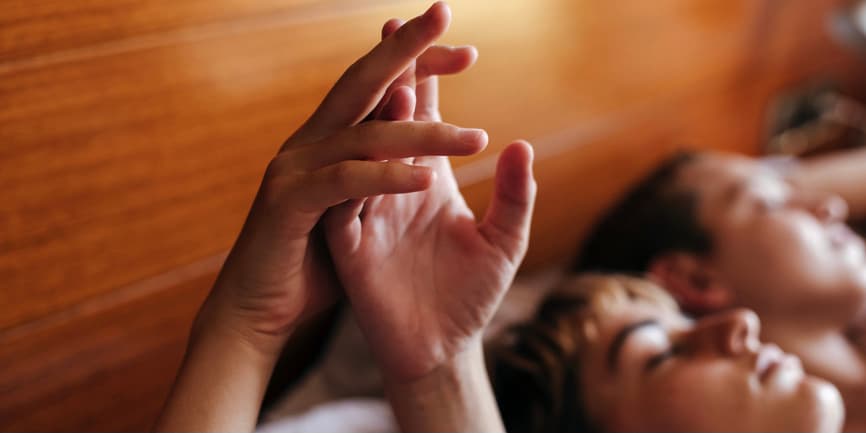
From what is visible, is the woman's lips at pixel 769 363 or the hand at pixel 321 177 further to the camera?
the woman's lips at pixel 769 363

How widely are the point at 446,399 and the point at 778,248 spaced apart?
2.06ft

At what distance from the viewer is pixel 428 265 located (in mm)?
823

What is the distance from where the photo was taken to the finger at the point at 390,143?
2.07ft

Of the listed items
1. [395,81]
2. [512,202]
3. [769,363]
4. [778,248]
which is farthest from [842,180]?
[395,81]

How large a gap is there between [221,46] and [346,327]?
1.56 ft

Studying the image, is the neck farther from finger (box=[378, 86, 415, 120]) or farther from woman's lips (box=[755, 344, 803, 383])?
finger (box=[378, 86, 415, 120])

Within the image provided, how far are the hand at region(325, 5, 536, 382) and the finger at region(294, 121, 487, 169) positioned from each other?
9 centimetres

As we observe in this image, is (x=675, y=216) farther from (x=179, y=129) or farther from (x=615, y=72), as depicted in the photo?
(x=179, y=129)

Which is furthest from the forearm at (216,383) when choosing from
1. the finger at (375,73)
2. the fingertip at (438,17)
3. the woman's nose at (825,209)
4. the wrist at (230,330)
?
the woman's nose at (825,209)

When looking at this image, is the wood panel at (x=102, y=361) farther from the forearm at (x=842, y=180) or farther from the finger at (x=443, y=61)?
the forearm at (x=842, y=180)

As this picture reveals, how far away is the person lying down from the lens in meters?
0.92

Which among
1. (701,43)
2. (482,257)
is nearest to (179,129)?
(482,257)

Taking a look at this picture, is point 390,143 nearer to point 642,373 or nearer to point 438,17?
point 438,17

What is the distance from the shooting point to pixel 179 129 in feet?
3.05
